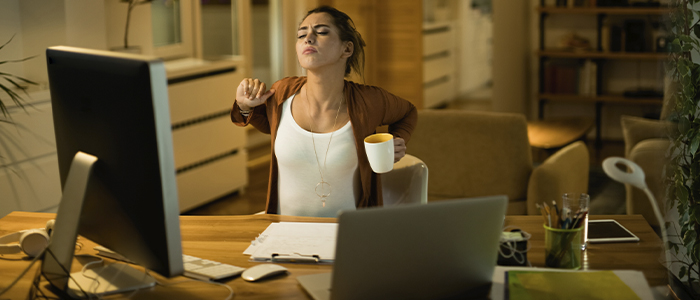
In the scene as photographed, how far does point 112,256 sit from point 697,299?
1.76 m

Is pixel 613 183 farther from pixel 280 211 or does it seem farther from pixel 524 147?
pixel 280 211

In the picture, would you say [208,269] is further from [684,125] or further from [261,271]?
[684,125]

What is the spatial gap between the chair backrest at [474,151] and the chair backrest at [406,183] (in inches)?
44.5

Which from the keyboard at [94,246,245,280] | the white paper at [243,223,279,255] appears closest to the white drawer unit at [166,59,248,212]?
the white paper at [243,223,279,255]

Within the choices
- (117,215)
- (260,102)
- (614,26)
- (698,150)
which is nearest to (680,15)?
(698,150)

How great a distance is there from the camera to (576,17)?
236 inches

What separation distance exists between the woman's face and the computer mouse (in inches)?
26.3

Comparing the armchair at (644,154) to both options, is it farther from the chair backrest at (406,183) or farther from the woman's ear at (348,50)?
the woman's ear at (348,50)

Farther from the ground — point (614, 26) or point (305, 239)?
point (614, 26)

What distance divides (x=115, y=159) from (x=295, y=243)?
1.57ft

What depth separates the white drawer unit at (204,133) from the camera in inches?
155

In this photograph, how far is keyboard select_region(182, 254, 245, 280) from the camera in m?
1.29

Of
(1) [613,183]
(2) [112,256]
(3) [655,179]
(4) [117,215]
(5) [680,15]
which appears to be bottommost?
(1) [613,183]

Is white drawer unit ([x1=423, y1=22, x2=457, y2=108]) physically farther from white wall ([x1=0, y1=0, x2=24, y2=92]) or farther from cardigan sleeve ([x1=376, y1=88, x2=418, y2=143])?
cardigan sleeve ([x1=376, y1=88, x2=418, y2=143])
